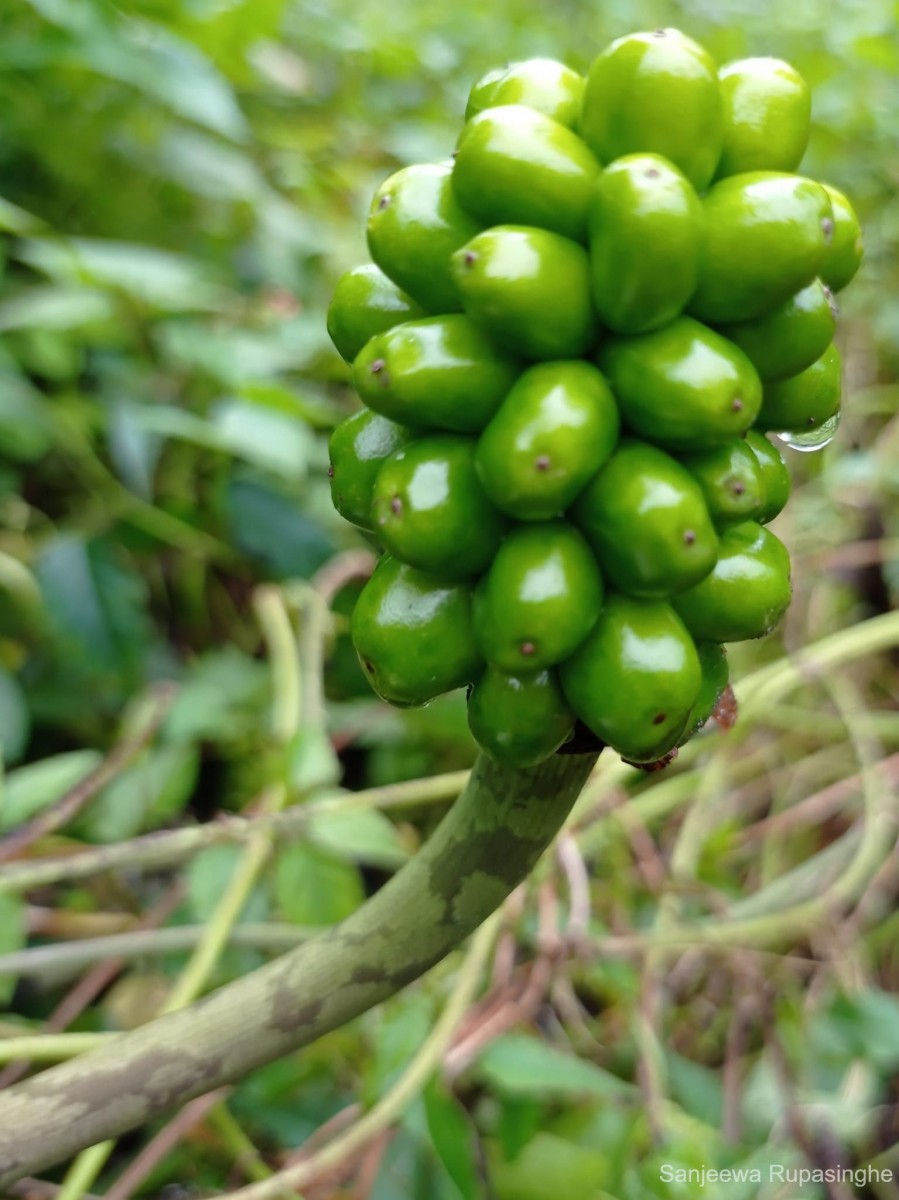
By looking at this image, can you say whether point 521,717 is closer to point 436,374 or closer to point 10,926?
point 436,374

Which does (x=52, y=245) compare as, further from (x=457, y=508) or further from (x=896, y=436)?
(x=896, y=436)

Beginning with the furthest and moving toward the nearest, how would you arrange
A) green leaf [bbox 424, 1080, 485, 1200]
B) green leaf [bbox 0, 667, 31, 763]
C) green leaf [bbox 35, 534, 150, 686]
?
green leaf [bbox 35, 534, 150, 686], green leaf [bbox 0, 667, 31, 763], green leaf [bbox 424, 1080, 485, 1200]

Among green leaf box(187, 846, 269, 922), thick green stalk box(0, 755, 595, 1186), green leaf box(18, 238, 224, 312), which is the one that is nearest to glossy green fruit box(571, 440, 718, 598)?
thick green stalk box(0, 755, 595, 1186)

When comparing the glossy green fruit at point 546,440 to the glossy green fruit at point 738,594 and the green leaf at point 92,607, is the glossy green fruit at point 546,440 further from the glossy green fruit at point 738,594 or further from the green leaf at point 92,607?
the green leaf at point 92,607

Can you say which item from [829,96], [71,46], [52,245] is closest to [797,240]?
[52,245]

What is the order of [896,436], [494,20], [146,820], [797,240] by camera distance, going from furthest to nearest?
[494,20] < [896,436] < [146,820] < [797,240]

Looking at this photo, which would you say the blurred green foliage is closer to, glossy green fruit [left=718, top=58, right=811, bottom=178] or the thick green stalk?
the thick green stalk
